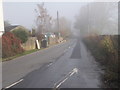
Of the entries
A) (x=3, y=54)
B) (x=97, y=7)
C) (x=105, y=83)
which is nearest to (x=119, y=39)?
(x=105, y=83)

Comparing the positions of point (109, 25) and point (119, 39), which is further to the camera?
point (109, 25)

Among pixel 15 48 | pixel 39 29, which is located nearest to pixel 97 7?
pixel 39 29

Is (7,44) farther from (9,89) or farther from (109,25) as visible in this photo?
(109,25)

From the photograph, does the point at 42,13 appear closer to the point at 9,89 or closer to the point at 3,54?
the point at 3,54

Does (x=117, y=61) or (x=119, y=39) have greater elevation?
(x=119, y=39)

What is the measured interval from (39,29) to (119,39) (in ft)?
184

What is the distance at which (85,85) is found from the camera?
10133 mm

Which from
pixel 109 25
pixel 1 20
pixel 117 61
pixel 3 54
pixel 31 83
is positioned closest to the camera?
pixel 31 83

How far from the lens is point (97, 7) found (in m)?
56.4

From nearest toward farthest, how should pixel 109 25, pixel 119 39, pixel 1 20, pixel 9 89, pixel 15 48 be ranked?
pixel 9 89
pixel 119 39
pixel 15 48
pixel 1 20
pixel 109 25

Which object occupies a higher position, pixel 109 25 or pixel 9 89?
pixel 109 25

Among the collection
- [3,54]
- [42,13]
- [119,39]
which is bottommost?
[3,54]

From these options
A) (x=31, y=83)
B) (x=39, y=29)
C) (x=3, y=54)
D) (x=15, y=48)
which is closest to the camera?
(x=31, y=83)

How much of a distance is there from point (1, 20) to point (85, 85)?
108ft
